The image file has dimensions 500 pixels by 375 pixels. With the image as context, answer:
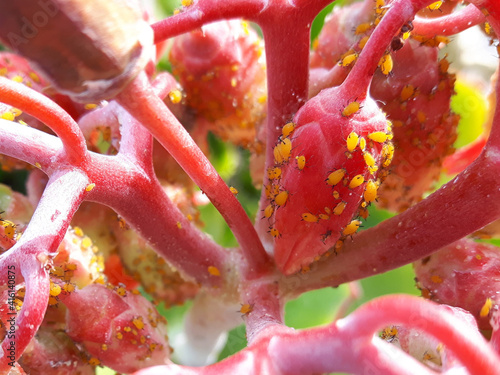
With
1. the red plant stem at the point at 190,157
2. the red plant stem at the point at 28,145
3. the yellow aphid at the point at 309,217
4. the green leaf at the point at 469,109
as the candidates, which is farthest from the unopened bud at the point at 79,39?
the green leaf at the point at 469,109

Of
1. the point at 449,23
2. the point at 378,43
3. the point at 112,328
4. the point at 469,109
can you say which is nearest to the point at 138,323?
the point at 112,328

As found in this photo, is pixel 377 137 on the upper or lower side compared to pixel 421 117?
lower

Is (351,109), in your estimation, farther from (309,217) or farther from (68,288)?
(68,288)

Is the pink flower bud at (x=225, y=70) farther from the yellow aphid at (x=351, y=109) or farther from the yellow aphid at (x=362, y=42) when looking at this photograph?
the yellow aphid at (x=351, y=109)

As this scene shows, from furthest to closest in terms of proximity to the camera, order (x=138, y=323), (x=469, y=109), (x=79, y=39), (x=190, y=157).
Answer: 1. (x=469, y=109)
2. (x=138, y=323)
3. (x=190, y=157)
4. (x=79, y=39)

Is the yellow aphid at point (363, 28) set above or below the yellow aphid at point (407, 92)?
above

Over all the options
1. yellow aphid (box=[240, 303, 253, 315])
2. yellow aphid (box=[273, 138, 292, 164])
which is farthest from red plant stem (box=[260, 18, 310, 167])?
yellow aphid (box=[240, 303, 253, 315])

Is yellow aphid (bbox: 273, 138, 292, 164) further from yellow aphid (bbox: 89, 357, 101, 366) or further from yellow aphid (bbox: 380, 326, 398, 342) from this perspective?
yellow aphid (bbox: 89, 357, 101, 366)
